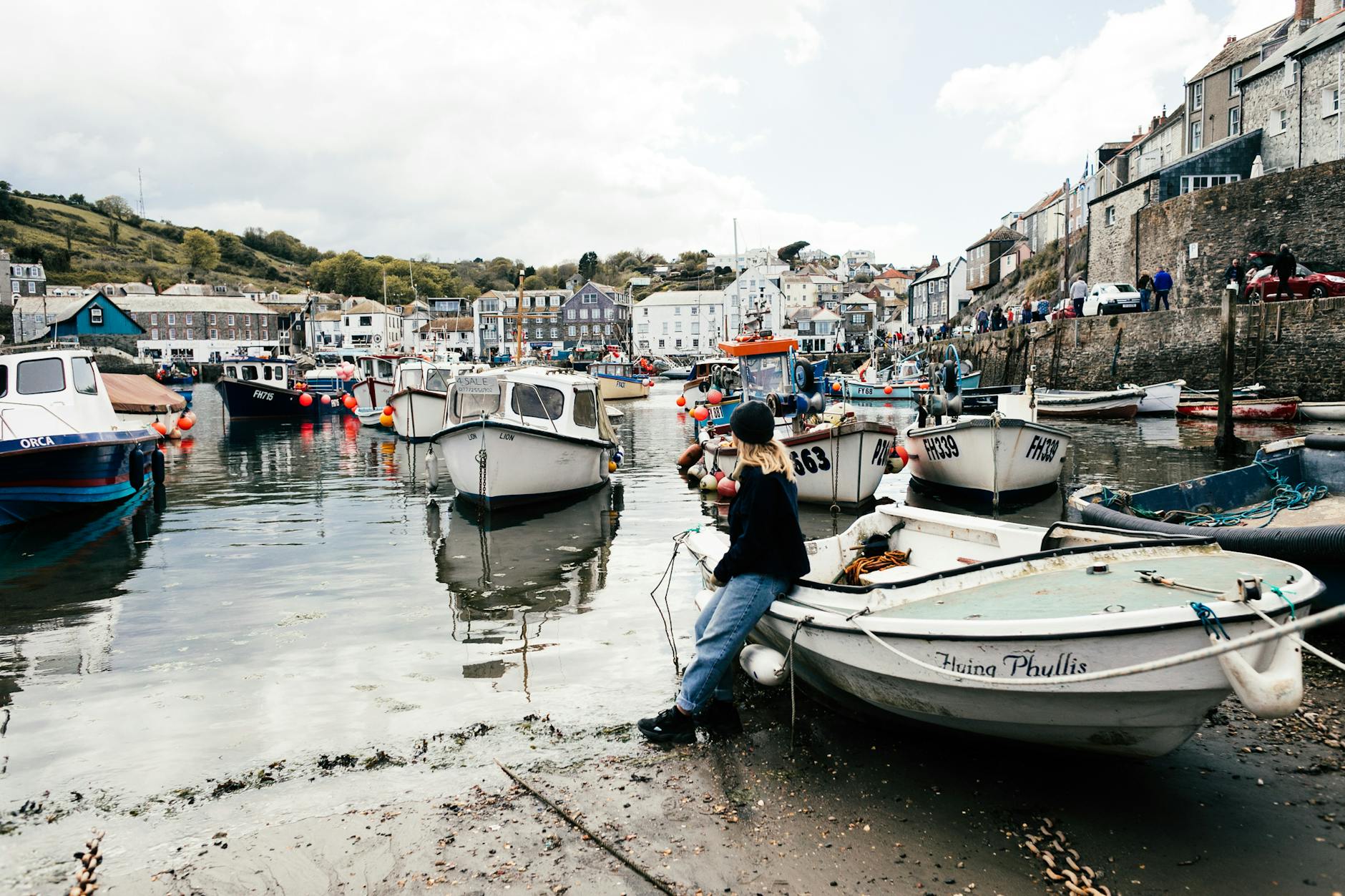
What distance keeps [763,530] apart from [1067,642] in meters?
1.87

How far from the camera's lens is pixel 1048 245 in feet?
223

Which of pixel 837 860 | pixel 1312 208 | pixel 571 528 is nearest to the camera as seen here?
pixel 837 860

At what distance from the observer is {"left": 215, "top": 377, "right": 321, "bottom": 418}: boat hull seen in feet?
126

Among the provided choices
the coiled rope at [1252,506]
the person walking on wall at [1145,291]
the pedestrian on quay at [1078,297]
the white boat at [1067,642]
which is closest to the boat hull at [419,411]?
the coiled rope at [1252,506]

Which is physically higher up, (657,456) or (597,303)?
(597,303)

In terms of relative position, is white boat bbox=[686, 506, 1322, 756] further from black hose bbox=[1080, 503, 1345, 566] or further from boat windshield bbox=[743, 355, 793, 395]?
boat windshield bbox=[743, 355, 793, 395]

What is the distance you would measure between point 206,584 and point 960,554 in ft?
28.7

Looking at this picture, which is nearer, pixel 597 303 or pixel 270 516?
pixel 270 516

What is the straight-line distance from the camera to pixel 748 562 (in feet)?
17.5

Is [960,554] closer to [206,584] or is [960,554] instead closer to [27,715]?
[27,715]

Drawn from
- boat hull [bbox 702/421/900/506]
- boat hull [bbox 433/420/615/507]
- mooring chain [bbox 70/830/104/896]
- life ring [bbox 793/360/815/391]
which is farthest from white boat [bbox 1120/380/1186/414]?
mooring chain [bbox 70/830/104/896]

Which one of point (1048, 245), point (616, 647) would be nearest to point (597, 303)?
point (1048, 245)

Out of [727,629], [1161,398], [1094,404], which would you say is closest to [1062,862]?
[727,629]

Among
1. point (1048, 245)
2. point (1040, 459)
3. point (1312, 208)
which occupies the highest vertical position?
point (1048, 245)
